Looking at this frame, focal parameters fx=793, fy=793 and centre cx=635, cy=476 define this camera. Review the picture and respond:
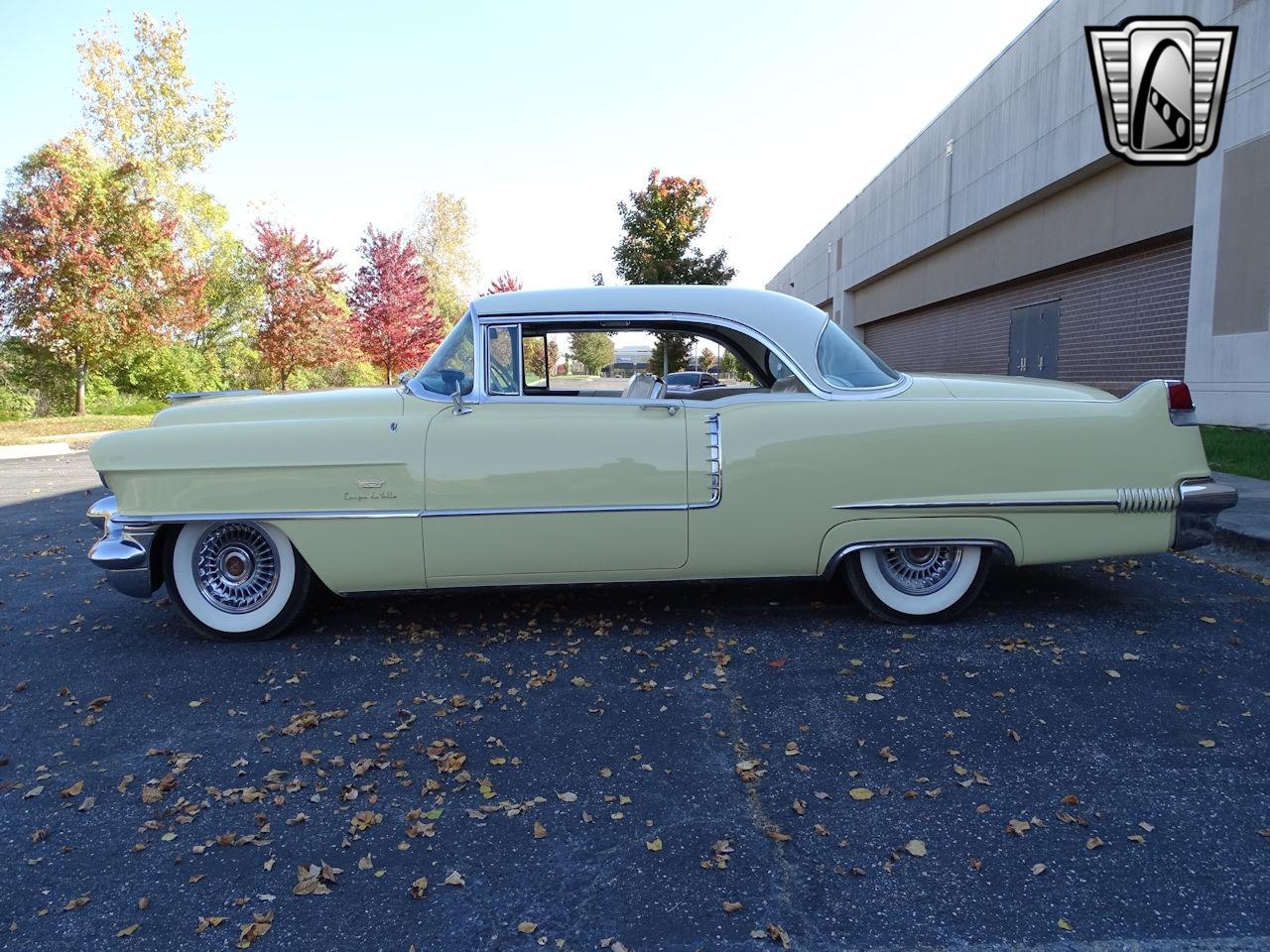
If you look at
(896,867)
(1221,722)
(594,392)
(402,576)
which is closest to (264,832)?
(402,576)

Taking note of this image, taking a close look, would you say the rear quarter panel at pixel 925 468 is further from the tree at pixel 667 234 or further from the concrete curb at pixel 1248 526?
the tree at pixel 667 234

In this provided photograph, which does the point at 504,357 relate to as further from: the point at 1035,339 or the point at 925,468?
the point at 1035,339

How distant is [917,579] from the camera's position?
13.7 ft

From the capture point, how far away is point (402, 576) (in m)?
3.96

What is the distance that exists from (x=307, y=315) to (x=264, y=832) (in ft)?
77.5

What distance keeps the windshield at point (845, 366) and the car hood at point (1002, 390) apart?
191mm

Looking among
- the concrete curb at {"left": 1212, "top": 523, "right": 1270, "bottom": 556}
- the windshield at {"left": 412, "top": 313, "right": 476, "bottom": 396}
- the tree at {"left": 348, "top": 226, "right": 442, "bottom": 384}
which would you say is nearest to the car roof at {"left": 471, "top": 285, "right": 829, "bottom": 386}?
the windshield at {"left": 412, "top": 313, "right": 476, "bottom": 396}

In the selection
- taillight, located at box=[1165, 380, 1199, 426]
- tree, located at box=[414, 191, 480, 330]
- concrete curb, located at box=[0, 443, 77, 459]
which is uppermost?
tree, located at box=[414, 191, 480, 330]

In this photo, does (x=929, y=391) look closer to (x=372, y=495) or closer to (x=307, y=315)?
(x=372, y=495)

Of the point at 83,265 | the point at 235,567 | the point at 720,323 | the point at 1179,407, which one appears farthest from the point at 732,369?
the point at 83,265

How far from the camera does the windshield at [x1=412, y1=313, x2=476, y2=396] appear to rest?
4125mm

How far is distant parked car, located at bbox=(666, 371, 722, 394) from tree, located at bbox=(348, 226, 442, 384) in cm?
2451

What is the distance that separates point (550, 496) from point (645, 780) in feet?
5.14

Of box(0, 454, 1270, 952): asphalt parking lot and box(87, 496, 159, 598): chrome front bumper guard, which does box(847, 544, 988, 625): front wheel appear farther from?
box(87, 496, 159, 598): chrome front bumper guard
